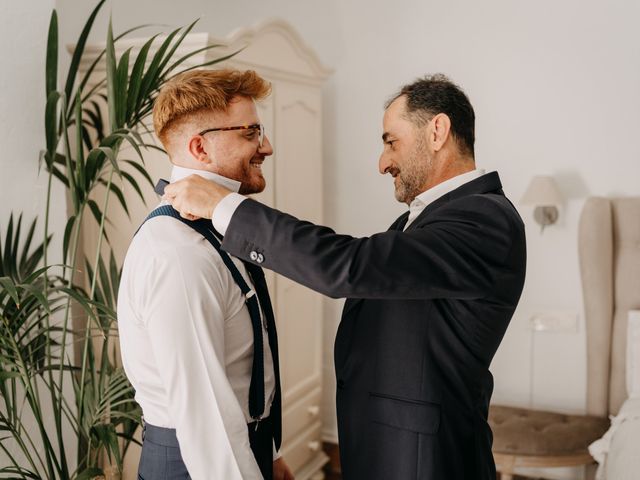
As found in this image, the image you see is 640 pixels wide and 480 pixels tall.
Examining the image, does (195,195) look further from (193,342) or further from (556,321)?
(556,321)

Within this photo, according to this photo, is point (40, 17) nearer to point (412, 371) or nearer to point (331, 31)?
point (412, 371)

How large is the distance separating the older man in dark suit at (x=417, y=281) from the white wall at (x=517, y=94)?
1.97m

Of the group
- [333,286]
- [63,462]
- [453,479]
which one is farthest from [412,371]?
[63,462]

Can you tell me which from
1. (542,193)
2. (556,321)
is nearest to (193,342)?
(542,193)

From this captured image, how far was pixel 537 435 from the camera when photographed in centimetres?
301

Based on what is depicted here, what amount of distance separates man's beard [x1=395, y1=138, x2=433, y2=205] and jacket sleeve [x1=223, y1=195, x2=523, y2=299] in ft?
0.99

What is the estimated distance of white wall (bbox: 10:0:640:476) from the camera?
132 inches

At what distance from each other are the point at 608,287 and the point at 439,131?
206 cm

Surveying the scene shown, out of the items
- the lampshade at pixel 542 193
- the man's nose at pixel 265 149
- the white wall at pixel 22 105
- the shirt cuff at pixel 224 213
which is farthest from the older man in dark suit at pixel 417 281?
the lampshade at pixel 542 193

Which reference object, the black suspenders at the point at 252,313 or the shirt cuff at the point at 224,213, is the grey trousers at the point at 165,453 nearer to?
the black suspenders at the point at 252,313

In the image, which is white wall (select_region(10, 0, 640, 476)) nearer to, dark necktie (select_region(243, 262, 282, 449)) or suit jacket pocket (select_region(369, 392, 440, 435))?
dark necktie (select_region(243, 262, 282, 449))

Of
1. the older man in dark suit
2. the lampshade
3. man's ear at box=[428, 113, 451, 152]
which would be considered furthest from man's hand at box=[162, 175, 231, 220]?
the lampshade

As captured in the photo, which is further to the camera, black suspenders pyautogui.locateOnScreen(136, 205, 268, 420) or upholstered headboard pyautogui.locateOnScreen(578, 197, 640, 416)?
upholstered headboard pyautogui.locateOnScreen(578, 197, 640, 416)

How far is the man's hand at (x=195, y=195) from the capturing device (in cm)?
131
